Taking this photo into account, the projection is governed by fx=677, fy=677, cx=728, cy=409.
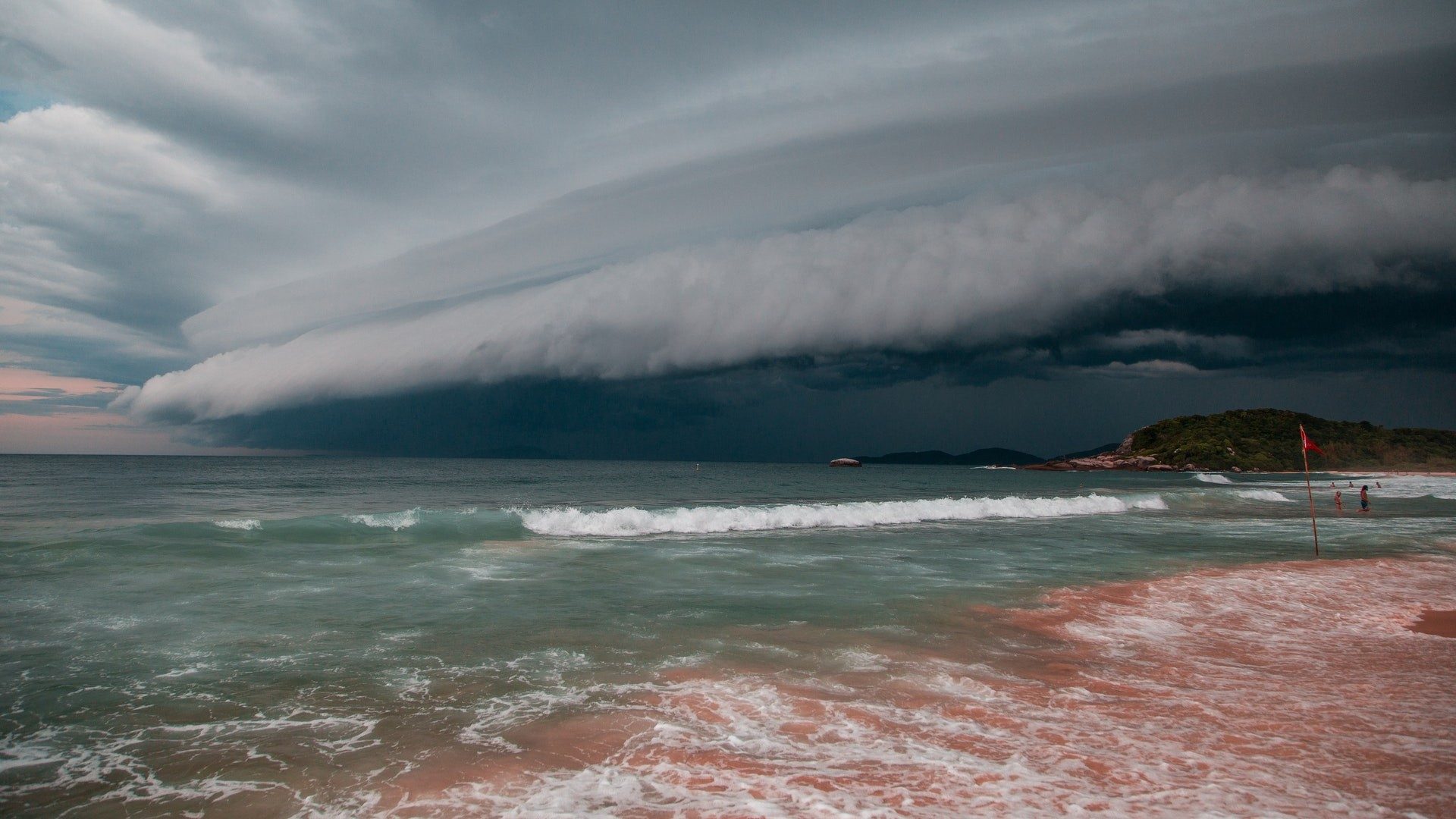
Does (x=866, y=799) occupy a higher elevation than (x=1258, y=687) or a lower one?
higher

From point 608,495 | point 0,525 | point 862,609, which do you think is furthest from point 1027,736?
point 608,495

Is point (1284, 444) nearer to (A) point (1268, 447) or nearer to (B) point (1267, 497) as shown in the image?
(A) point (1268, 447)

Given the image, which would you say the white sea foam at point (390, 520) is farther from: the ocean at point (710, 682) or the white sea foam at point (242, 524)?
the ocean at point (710, 682)

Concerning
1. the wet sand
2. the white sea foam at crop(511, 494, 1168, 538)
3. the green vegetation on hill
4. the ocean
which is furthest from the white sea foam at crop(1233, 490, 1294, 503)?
the green vegetation on hill

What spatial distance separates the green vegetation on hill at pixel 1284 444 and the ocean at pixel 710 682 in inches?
5252

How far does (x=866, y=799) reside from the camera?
221 inches

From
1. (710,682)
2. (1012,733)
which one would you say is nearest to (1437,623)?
(1012,733)

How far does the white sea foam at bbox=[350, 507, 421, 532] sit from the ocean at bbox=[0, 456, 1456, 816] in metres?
5.15

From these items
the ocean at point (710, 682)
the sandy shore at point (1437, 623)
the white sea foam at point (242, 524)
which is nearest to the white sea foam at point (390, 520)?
the white sea foam at point (242, 524)

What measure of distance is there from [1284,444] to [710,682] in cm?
17409

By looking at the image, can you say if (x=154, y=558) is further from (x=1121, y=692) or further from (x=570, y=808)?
(x=1121, y=692)

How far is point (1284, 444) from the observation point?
139750mm

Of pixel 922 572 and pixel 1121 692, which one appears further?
pixel 922 572

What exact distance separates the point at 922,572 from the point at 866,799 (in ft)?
46.6
